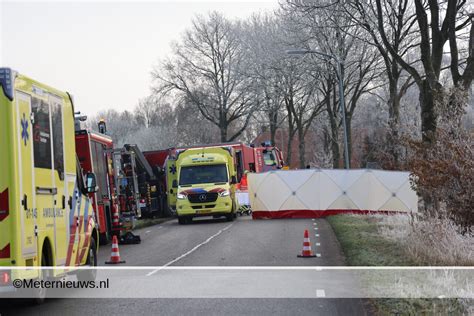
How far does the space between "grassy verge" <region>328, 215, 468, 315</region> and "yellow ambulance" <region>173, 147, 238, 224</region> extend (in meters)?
4.32

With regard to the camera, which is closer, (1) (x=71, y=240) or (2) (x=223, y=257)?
(1) (x=71, y=240)

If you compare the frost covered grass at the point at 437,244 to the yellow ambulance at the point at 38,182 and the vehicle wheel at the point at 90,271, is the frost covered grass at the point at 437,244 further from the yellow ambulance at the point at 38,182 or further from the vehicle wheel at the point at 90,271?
the yellow ambulance at the point at 38,182

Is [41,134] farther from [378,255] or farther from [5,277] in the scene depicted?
[378,255]

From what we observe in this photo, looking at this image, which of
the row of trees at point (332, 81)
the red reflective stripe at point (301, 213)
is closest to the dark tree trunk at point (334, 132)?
the row of trees at point (332, 81)

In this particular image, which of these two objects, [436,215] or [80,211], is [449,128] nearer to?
[436,215]

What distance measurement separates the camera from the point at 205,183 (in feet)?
109

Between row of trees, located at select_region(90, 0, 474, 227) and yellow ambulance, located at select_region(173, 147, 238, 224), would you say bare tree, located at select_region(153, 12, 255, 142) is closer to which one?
row of trees, located at select_region(90, 0, 474, 227)

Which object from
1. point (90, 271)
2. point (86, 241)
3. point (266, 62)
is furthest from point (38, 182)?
point (266, 62)

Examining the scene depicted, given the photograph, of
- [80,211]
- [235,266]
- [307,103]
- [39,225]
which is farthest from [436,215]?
[307,103]

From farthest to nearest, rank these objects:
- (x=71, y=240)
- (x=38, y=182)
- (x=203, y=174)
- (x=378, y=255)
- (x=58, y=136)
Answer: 1. (x=203, y=174)
2. (x=378, y=255)
3. (x=71, y=240)
4. (x=58, y=136)
5. (x=38, y=182)

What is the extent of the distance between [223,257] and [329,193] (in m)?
15.2

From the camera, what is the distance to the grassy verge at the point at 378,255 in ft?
33.0

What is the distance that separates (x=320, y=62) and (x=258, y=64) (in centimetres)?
1192

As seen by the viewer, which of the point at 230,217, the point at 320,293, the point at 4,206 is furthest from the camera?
the point at 230,217
